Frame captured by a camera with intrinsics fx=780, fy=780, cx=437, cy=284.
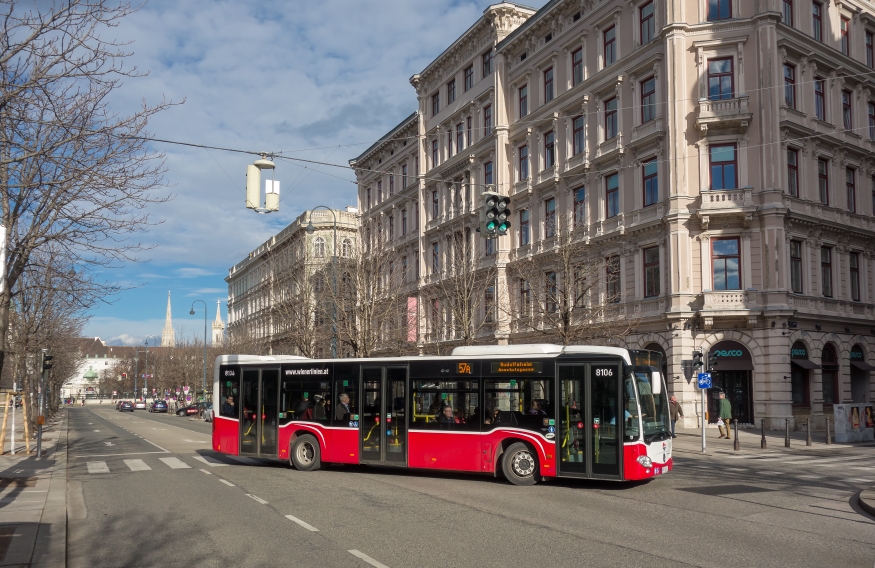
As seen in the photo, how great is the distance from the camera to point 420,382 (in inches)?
691

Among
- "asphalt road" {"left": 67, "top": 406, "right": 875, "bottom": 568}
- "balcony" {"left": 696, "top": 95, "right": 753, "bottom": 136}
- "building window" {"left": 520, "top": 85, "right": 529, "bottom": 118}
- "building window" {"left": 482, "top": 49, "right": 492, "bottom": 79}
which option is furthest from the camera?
"building window" {"left": 482, "top": 49, "right": 492, "bottom": 79}

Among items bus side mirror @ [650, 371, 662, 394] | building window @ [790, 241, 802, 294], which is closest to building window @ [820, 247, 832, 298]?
building window @ [790, 241, 802, 294]

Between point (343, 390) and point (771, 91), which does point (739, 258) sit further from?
point (343, 390)

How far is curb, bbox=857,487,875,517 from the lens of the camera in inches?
476

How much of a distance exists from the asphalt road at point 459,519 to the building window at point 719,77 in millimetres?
18417

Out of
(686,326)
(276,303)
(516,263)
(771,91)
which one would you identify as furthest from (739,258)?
(276,303)

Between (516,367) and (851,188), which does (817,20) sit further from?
(516,367)

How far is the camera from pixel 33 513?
41.3ft

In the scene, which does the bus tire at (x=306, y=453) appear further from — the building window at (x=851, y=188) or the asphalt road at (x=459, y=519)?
the building window at (x=851, y=188)

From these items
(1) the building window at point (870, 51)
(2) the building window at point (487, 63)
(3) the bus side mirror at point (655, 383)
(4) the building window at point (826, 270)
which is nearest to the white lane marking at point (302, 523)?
(3) the bus side mirror at point (655, 383)

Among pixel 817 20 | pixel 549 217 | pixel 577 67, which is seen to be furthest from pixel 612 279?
pixel 817 20

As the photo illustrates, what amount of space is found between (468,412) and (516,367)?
1491 millimetres

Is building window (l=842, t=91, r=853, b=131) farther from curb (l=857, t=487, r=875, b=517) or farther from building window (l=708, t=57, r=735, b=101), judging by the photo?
curb (l=857, t=487, r=875, b=517)

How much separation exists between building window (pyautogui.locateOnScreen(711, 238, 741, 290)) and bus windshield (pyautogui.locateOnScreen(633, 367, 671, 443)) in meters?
17.7
